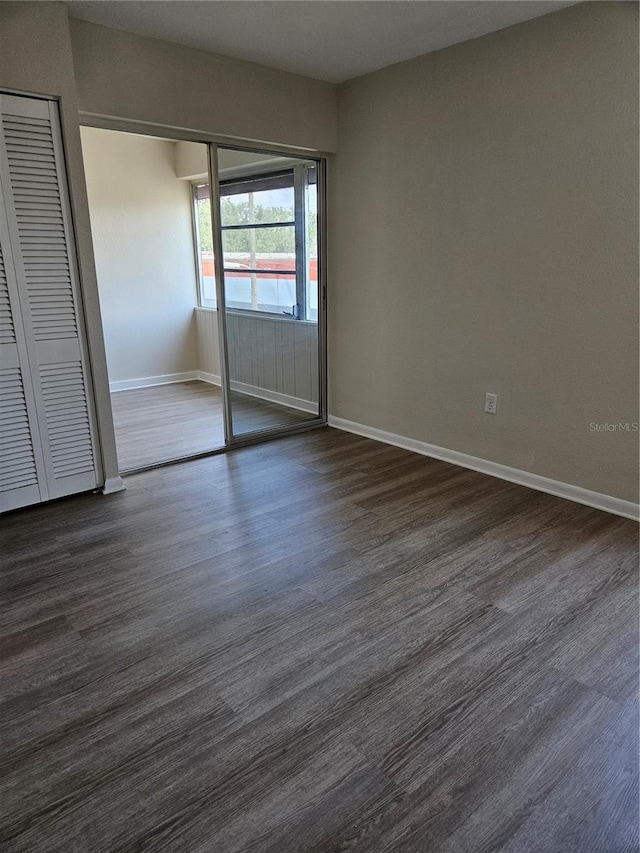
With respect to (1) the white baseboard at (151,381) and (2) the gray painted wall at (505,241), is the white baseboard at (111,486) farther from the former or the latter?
(1) the white baseboard at (151,381)

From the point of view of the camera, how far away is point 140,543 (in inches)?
109

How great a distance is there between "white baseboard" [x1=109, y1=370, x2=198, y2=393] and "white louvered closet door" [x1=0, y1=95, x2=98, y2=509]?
9.12 feet

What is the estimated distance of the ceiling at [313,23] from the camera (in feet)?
8.85

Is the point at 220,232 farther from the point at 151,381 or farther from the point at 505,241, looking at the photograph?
the point at 151,381

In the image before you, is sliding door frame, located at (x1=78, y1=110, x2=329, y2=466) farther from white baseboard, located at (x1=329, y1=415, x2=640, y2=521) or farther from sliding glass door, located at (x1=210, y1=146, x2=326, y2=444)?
white baseboard, located at (x1=329, y1=415, x2=640, y2=521)

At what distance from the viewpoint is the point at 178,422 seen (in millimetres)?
4789

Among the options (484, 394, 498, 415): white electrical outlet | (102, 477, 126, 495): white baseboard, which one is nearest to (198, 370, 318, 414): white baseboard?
(102, 477, 126, 495): white baseboard

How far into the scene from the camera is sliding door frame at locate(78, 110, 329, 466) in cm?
322

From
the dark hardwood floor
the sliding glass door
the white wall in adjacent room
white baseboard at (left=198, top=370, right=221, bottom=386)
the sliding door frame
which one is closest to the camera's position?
the dark hardwood floor

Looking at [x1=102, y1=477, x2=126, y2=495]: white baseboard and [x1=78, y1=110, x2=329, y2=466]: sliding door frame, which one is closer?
[x1=78, y1=110, x2=329, y2=466]: sliding door frame

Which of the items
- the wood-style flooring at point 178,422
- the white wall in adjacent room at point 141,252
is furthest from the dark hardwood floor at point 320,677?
the white wall in adjacent room at point 141,252

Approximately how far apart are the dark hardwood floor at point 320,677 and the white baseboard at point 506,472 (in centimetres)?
9

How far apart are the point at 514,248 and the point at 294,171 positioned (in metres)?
1.77

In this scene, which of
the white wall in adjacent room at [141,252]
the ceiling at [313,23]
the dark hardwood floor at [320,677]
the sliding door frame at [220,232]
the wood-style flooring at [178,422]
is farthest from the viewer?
the white wall in adjacent room at [141,252]
